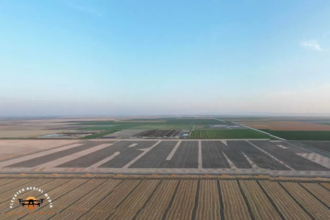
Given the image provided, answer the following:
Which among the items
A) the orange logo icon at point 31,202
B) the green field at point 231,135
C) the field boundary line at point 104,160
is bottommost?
the orange logo icon at point 31,202

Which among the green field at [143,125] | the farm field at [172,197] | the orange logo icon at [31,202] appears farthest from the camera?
the green field at [143,125]

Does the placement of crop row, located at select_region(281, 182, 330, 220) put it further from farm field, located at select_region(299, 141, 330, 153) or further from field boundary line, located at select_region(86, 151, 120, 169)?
farm field, located at select_region(299, 141, 330, 153)

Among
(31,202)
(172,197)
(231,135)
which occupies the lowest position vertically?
(31,202)

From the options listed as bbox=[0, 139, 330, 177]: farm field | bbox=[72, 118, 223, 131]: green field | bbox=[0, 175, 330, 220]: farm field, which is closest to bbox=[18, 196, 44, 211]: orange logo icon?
bbox=[0, 175, 330, 220]: farm field

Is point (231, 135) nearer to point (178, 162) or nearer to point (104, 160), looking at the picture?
point (178, 162)

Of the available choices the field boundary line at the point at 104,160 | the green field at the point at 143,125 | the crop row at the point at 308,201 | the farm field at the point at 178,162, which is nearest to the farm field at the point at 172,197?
the crop row at the point at 308,201

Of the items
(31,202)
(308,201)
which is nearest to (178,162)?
(308,201)

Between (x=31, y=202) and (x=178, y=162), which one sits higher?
(x=178, y=162)

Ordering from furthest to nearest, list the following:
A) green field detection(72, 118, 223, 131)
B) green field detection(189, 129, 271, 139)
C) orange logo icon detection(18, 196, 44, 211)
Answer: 1. green field detection(72, 118, 223, 131)
2. green field detection(189, 129, 271, 139)
3. orange logo icon detection(18, 196, 44, 211)

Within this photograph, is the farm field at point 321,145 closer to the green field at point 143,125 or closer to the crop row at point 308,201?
the crop row at point 308,201
